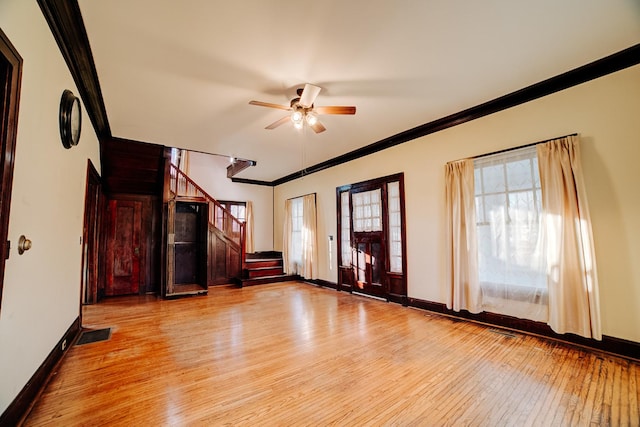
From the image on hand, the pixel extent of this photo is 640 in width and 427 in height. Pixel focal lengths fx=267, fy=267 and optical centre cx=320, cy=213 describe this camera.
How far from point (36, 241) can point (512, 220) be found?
481 centimetres

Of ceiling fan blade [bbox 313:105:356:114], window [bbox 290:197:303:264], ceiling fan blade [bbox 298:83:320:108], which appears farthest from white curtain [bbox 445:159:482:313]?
window [bbox 290:197:303:264]

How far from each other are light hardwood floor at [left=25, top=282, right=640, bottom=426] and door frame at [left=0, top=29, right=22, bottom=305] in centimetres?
134

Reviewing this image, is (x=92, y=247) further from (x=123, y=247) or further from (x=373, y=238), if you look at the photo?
(x=373, y=238)

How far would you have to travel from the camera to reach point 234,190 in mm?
8180

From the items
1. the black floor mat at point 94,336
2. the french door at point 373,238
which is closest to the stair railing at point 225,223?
the french door at point 373,238

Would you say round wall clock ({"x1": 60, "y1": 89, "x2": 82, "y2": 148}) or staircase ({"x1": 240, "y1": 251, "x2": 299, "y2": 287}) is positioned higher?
round wall clock ({"x1": 60, "y1": 89, "x2": 82, "y2": 148})

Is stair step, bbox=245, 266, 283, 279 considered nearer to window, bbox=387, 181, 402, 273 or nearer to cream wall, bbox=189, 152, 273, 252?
cream wall, bbox=189, 152, 273, 252

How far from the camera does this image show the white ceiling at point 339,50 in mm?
2166

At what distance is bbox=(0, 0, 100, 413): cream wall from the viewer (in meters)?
1.64

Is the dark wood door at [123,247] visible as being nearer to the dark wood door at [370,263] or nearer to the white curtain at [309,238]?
the white curtain at [309,238]

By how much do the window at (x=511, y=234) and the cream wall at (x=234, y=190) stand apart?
6310mm

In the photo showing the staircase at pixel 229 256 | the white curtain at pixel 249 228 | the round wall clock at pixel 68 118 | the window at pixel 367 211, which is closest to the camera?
the round wall clock at pixel 68 118

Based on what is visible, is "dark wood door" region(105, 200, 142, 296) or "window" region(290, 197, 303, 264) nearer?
"dark wood door" region(105, 200, 142, 296)

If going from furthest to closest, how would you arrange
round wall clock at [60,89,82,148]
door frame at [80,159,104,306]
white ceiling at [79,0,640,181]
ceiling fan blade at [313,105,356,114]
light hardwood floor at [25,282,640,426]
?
door frame at [80,159,104,306] < ceiling fan blade at [313,105,356,114] < round wall clock at [60,89,82,148] < white ceiling at [79,0,640,181] < light hardwood floor at [25,282,640,426]
